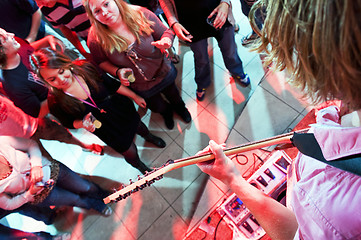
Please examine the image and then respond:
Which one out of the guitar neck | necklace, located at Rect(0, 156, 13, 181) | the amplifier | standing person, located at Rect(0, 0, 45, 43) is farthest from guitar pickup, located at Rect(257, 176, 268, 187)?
standing person, located at Rect(0, 0, 45, 43)

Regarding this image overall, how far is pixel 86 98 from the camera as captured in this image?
2.15 m

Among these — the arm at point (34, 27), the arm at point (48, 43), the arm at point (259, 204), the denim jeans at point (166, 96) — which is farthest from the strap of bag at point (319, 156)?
the arm at point (34, 27)

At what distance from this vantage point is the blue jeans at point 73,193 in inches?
98.5

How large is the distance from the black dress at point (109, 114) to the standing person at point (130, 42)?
19cm

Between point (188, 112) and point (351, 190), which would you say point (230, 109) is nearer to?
point (188, 112)

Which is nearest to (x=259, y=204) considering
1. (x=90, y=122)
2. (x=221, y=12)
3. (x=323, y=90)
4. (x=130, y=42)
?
(x=323, y=90)

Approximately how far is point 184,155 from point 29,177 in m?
1.75

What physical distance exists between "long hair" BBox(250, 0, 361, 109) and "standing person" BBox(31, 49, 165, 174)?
5.81ft

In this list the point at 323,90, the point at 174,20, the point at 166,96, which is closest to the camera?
the point at 323,90

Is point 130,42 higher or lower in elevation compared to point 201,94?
higher

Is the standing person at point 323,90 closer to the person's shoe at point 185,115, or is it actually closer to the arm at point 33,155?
the arm at point 33,155

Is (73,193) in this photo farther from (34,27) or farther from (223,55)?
(223,55)

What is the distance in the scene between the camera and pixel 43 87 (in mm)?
2404

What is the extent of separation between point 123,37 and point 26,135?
4.93 ft
